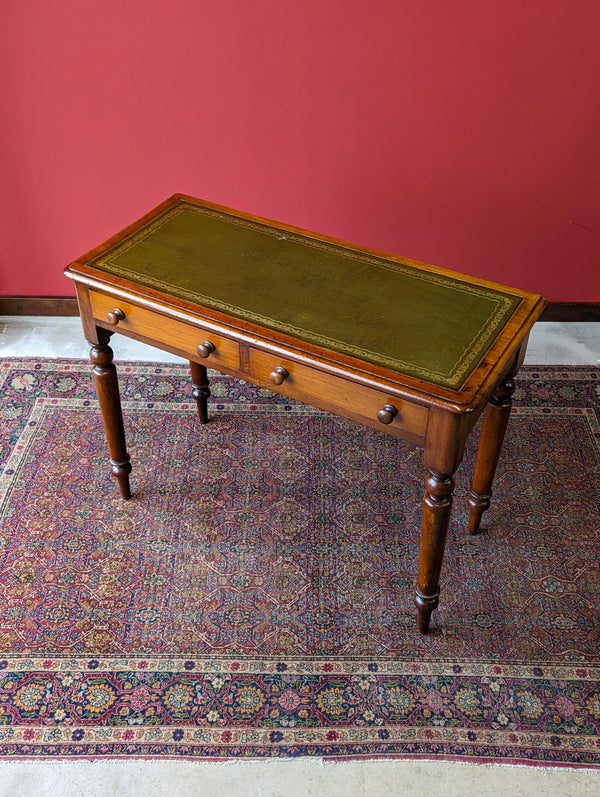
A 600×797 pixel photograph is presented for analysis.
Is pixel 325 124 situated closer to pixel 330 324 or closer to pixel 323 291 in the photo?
pixel 323 291

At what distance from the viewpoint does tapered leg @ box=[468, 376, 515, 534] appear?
2623 mm

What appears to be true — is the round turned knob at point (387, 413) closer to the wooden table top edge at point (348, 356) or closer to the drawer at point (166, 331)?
the wooden table top edge at point (348, 356)

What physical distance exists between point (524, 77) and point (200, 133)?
142 centimetres

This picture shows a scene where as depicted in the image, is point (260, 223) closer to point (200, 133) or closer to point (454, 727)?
point (200, 133)

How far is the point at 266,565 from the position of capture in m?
2.95

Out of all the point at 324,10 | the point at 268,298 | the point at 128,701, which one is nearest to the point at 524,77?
the point at 324,10

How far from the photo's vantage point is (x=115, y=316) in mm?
2619

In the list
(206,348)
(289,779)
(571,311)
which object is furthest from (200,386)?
(571,311)

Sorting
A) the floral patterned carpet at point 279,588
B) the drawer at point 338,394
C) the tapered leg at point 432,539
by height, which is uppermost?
the drawer at point 338,394

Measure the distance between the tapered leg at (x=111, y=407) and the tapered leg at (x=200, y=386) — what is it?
18.5 inches

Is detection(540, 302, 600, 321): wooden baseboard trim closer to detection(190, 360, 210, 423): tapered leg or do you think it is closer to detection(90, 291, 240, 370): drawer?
detection(190, 360, 210, 423): tapered leg

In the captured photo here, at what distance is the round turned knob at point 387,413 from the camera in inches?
87.6

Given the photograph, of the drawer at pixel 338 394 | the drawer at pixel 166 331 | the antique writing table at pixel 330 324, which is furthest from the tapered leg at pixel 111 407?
the drawer at pixel 338 394

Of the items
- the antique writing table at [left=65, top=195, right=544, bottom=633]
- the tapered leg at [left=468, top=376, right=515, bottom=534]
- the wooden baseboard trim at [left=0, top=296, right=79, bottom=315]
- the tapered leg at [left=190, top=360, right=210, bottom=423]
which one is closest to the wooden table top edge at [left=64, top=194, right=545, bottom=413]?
the antique writing table at [left=65, top=195, right=544, bottom=633]
